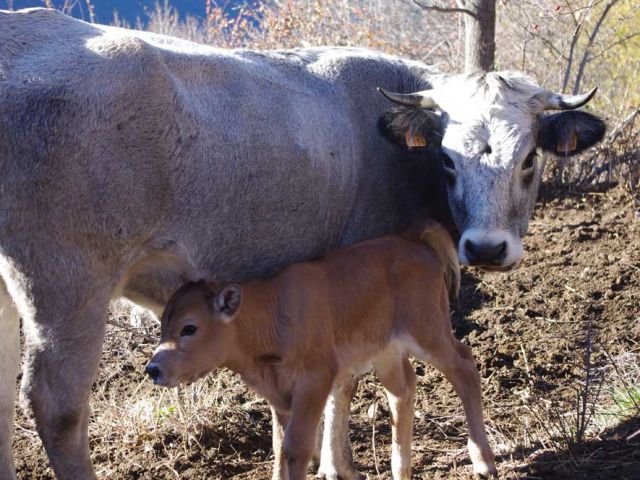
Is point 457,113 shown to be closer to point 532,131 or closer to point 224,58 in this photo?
point 532,131

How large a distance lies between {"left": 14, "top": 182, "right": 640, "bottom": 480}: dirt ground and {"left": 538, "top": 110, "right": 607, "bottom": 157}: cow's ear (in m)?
1.12

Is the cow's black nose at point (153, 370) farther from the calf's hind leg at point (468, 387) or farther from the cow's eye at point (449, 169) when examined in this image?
the cow's eye at point (449, 169)

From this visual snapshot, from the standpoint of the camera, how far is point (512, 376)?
698 centimetres

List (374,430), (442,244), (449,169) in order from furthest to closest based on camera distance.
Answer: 1. (374,430)
2. (442,244)
3. (449,169)

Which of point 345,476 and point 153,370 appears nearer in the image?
point 153,370

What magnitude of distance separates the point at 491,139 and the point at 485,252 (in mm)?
712

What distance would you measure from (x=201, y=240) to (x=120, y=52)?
3.55 feet

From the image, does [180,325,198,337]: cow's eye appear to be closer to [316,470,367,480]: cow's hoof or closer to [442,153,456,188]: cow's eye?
[316,470,367,480]: cow's hoof

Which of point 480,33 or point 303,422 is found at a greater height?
point 480,33

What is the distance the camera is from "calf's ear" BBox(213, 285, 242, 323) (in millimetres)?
4988

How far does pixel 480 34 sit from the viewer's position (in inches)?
360

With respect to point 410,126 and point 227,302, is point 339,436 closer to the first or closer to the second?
point 227,302

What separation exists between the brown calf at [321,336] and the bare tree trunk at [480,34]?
387cm

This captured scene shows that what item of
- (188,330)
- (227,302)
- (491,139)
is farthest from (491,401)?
(188,330)
